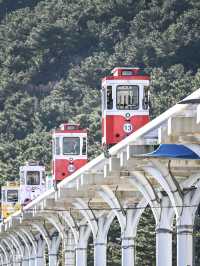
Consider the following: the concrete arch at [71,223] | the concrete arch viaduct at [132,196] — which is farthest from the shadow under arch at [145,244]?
the concrete arch at [71,223]

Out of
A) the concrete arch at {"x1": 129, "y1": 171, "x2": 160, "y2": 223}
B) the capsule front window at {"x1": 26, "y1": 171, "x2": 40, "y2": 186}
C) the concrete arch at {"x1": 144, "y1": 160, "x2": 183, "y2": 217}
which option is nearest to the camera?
the concrete arch at {"x1": 144, "y1": 160, "x2": 183, "y2": 217}

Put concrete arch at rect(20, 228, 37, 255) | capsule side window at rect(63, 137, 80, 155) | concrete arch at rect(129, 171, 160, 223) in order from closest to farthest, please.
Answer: concrete arch at rect(129, 171, 160, 223), capsule side window at rect(63, 137, 80, 155), concrete arch at rect(20, 228, 37, 255)

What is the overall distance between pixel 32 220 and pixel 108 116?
29.2m

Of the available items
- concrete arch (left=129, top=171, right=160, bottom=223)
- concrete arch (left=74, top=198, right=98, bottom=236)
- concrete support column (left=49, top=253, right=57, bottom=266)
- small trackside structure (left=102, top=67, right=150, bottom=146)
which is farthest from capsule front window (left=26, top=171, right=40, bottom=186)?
concrete arch (left=129, top=171, right=160, bottom=223)

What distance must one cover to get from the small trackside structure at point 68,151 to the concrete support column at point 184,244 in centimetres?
3084

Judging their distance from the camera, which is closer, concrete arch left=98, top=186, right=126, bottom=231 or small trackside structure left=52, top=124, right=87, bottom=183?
concrete arch left=98, top=186, right=126, bottom=231

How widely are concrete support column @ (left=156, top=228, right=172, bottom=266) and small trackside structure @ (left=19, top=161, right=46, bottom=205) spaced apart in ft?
169

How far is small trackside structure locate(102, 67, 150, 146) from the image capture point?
67.1 metres

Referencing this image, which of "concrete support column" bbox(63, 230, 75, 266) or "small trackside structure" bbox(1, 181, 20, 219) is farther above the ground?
"small trackside structure" bbox(1, 181, 20, 219)

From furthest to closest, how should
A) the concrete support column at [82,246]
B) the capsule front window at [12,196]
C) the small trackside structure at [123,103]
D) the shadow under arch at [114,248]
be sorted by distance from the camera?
the capsule front window at [12,196], the shadow under arch at [114,248], the concrete support column at [82,246], the small trackside structure at [123,103]

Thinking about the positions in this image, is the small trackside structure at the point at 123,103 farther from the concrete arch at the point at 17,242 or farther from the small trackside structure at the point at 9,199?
the small trackside structure at the point at 9,199

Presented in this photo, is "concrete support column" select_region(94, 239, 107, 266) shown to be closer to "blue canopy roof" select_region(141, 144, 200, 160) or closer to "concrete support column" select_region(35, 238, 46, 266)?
"concrete support column" select_region(35, 238, 46, 266)

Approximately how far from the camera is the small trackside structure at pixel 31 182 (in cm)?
11200

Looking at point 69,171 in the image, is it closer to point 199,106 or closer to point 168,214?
point 168,214
